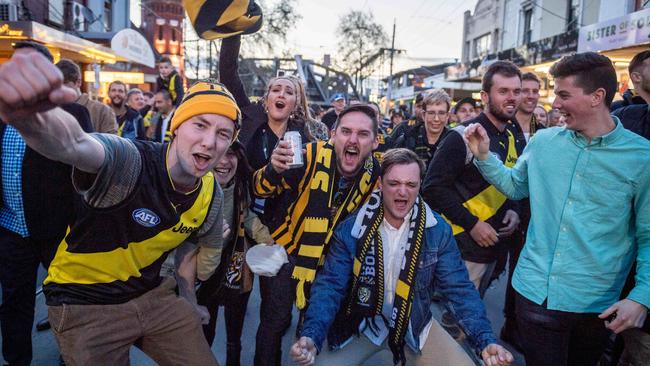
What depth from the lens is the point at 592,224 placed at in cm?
241

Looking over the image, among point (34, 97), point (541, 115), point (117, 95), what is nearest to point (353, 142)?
point (34, 97)

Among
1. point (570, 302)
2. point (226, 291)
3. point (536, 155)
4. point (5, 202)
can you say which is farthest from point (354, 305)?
point (5, 202)

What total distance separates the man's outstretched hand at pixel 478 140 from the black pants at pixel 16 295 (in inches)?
114

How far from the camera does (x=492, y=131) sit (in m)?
3.53

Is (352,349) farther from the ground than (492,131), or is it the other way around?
(492,131)

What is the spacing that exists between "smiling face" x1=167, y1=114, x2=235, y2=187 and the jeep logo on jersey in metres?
0.18

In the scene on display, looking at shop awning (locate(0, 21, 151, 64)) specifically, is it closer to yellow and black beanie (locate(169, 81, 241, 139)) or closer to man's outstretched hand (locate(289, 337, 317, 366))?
yellow and black beanie (locate(169, 81, 241, 139))

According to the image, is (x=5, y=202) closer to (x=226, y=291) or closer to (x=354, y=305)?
(x=226, y=291)

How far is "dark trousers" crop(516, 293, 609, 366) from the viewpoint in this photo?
247 centimetres

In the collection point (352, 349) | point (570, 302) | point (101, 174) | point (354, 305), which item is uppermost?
point (101, 174)

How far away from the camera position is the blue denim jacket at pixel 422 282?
9.02 ft

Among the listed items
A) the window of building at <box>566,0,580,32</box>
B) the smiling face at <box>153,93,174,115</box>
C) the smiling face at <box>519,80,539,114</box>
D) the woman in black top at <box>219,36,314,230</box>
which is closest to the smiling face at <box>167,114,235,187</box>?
the woman in black top at <box>219,36,314,230</box>

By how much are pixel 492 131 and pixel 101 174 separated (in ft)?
8.96

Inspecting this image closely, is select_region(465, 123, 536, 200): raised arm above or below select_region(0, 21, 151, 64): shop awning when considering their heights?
below
